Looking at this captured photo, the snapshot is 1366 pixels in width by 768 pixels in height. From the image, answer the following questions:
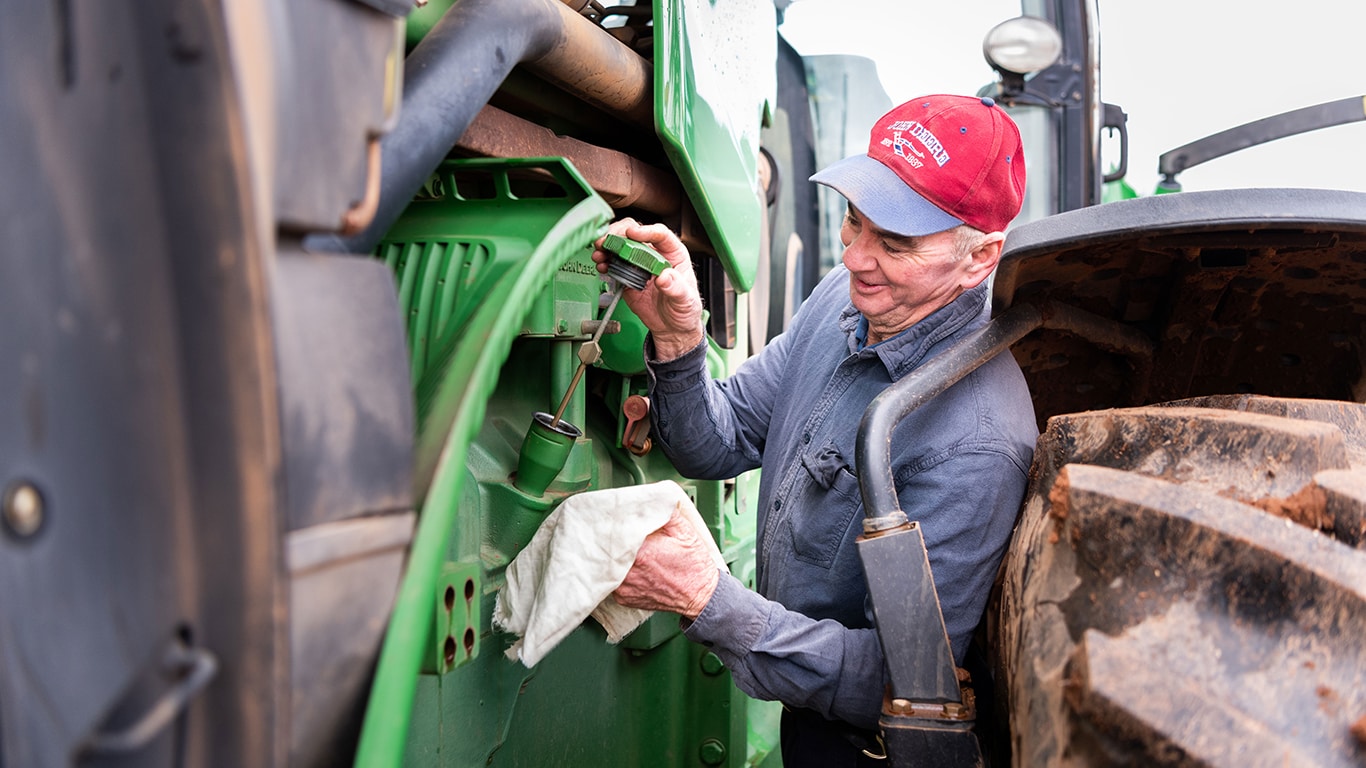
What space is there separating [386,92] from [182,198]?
0.16 meters

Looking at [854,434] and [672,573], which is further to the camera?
[854,434]

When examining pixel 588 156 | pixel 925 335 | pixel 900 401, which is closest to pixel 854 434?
pixel 925 335

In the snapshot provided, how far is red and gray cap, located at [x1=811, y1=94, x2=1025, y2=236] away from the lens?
144cm

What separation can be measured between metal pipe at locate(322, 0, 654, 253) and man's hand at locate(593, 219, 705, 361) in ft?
0.69

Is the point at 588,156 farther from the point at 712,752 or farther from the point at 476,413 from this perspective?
the point at 712,752

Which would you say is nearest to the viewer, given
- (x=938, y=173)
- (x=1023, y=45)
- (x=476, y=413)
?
(x=476, y=413)

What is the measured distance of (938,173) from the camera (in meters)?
1.44

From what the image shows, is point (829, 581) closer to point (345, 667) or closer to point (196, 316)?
point (345, 667)

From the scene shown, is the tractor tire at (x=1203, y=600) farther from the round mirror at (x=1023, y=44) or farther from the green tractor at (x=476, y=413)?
the round mirror at (x=1023, y=44)

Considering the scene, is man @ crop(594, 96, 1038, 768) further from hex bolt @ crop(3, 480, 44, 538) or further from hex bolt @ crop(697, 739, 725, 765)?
hex bolt @ crop(3, 480, 44, 538)

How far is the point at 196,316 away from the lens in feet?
1.50

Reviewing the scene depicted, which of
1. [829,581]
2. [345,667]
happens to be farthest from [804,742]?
[345,667]

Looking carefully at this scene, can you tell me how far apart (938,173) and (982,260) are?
0.57ft

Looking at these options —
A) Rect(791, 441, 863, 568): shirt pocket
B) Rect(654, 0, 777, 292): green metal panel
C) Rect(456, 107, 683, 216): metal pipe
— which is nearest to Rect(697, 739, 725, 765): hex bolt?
Rect(791, 441, 863, 568): shirt pocket
